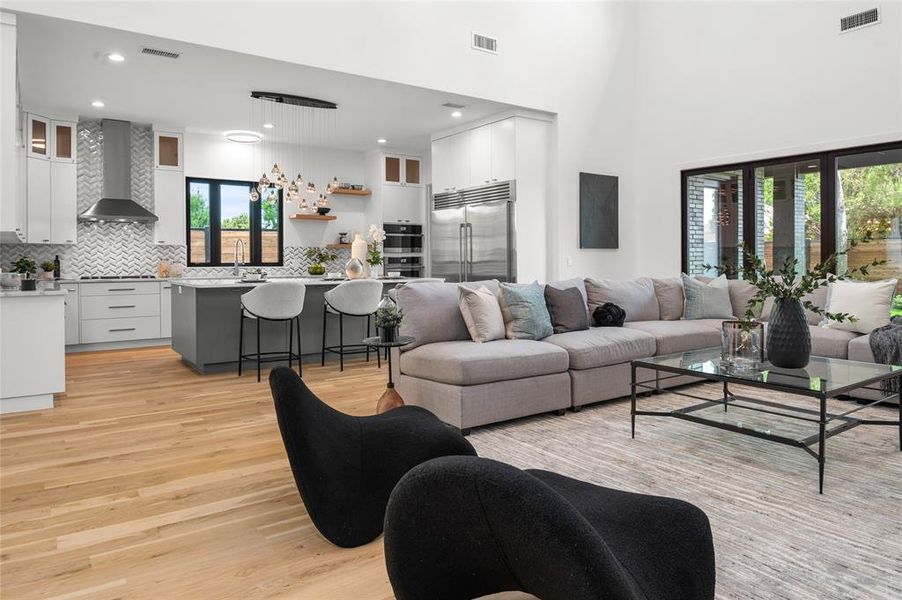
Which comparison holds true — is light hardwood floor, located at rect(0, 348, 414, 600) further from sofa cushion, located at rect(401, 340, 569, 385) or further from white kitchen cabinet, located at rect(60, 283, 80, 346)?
white kitchen cabinet, located at rect(60, 283, 80, 346)

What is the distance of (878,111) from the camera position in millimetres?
5684

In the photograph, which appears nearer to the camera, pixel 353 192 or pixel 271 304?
pixel 271 304

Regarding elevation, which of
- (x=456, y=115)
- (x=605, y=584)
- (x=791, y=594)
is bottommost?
(x=791, y=594)

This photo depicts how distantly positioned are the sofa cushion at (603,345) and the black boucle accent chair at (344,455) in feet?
6.51

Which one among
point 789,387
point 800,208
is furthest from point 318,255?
point 789,387

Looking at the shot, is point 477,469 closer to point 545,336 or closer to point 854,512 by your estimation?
point 854,512

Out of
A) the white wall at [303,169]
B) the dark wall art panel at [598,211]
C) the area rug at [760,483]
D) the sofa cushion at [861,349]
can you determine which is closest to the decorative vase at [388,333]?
the area rug at [760,483]

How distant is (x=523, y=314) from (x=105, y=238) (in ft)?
20.2

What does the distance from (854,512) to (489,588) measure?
80.3 inches

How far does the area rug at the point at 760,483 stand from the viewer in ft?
6.56

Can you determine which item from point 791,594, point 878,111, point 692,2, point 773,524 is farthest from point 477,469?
point 692,2

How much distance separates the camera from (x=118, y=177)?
7523 millimetres

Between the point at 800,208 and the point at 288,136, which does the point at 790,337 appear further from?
the point at 288,136

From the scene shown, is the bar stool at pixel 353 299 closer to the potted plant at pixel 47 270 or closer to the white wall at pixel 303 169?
the white wall at pixel 303 169
